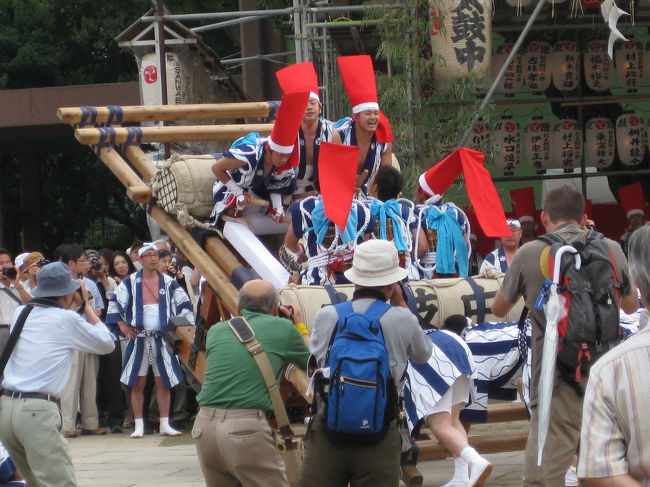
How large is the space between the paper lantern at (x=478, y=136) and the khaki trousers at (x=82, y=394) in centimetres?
459

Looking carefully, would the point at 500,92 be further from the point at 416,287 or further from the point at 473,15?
the point at 416,287

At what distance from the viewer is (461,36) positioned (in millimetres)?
9422

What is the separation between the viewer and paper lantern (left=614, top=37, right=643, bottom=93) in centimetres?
1179

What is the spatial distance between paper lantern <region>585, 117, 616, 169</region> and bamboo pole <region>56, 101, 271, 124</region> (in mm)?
5558

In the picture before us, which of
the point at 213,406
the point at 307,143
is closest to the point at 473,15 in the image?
the point at 307,143

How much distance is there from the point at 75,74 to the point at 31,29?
3.59 ft

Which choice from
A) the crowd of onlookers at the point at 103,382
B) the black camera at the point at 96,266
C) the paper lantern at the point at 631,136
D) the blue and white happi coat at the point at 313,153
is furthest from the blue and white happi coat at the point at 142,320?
the paper lantern at the point at 631,136

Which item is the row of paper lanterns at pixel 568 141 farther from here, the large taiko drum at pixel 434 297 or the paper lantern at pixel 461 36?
the large taiko drum at pixel 434 297

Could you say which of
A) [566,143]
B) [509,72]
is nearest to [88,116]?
[509,72]

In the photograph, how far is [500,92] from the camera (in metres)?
12.0

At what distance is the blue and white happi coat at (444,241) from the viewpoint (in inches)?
242

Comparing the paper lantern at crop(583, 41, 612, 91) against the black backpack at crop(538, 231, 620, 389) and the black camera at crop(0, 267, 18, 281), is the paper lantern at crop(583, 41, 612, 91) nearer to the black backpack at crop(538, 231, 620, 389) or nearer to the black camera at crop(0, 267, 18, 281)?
the black camera at crop(0, 267, 18, 281)

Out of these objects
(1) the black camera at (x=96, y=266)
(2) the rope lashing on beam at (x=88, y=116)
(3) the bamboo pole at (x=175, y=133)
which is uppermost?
(2) the rope lashing on beam at (x=88, y=116)

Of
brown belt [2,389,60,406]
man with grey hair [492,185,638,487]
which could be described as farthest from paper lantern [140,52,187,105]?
man with grey hair [492,185,638,487]
